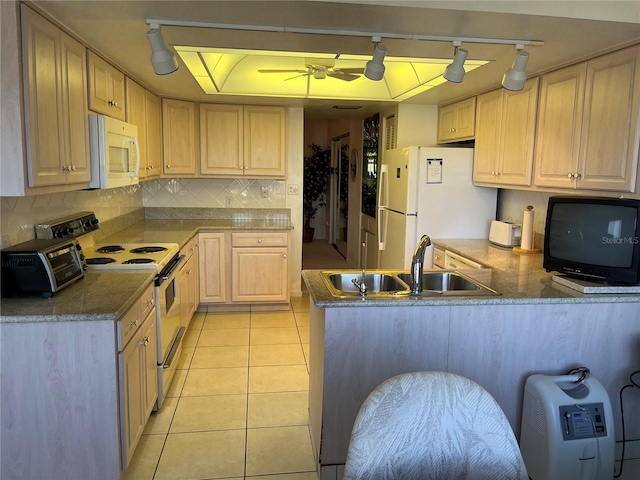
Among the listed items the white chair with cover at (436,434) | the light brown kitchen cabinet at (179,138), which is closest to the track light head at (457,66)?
the white chair with cover at (436,434)

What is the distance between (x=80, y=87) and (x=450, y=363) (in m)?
2.40

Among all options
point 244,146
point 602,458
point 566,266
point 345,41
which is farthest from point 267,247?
point 602,458

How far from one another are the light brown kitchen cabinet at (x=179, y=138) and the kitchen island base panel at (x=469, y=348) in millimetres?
2832

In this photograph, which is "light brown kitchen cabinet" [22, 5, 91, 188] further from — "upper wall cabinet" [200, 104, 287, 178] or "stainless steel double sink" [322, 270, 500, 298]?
"upper wall cabinet" [200, 104, 287, 178]

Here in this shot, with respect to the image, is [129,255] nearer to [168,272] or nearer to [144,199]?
[168,272]

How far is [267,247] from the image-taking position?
4.71 meters

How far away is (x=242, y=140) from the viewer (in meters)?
4.86

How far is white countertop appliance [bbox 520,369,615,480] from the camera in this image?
213cm

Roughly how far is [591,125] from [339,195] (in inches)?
243

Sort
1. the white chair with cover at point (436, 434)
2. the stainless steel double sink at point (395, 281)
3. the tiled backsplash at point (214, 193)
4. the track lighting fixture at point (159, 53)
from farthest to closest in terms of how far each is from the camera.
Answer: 1. the tiled backsplash at point (214, 193)
2. the stainless steel double sink at point (395, 281)
3. the track lighting fixture at point (159, 53)
4. the white chair with cover at point (436, 434)

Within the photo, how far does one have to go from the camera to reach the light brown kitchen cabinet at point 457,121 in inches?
164

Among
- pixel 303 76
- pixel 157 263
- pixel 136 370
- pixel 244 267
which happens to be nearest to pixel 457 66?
pixel 303 76

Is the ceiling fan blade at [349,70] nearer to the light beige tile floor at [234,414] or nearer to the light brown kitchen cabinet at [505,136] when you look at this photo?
the light brown kitchen cabinet at [505,136]

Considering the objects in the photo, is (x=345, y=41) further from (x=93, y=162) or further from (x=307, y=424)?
(x=307, y=424)
